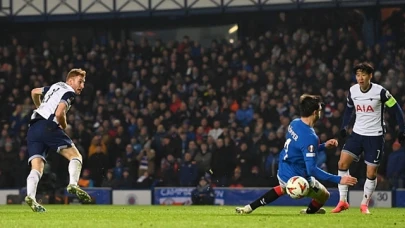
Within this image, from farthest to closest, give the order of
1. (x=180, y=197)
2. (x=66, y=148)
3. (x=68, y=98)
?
(x=180, y=197), (x=66, y=148), (x=68, y=98)

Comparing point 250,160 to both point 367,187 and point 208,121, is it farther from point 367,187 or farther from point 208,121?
point 367,187

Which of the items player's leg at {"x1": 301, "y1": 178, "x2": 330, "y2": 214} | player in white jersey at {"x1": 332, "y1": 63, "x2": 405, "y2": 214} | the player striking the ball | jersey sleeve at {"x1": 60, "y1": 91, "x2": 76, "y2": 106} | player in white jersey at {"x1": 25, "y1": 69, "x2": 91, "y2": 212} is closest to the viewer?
the player striking the ball

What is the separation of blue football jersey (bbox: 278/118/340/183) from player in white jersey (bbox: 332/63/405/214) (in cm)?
200

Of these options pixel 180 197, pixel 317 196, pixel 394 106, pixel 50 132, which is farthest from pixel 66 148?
pixel 180 197

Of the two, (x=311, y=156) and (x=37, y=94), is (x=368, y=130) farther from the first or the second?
(x=37, y=94)

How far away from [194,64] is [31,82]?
505cm

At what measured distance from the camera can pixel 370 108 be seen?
50.1 ft

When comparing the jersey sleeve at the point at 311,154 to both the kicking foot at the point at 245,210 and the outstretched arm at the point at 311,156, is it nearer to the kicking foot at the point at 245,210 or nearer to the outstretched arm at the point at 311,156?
the outstretched arm at the point at 311,156

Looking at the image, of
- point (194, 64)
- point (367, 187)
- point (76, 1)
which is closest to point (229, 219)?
point (367, 187)

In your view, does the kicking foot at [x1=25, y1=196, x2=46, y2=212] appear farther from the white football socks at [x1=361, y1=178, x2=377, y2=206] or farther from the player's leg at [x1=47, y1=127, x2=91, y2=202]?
the white football socks at [x1=361, y1=178, x2=377, y2=206]

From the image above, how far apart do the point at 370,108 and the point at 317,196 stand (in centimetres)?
229

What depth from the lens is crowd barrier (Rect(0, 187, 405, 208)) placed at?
870 inches

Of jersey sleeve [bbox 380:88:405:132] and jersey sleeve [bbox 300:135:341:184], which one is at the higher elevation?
jersey sleeve [bbox 380:88:405:132]

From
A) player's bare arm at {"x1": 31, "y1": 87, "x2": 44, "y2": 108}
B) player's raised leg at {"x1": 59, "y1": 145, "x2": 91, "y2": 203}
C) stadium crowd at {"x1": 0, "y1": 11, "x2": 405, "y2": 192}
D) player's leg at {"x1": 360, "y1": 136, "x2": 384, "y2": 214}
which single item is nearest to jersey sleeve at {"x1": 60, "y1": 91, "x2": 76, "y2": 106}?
player's bare arm at {"x1": 31, "y1": 87, "x2": 44, "y2": 108}
